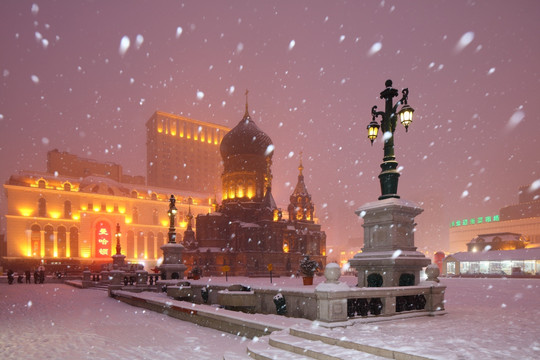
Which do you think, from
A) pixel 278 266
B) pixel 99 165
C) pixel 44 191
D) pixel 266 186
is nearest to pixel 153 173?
pixel 99 165

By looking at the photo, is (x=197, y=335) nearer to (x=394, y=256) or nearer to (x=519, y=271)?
(x=394, y=256)

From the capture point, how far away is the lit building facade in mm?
62094

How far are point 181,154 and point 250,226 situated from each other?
9092 cm

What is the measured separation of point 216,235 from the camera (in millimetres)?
55312

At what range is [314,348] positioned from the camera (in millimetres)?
6672

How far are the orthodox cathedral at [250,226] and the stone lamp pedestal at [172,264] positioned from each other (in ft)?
89.1

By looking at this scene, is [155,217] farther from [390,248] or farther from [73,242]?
[390,248]

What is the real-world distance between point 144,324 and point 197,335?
2.64 meters

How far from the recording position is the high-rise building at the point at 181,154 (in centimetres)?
13388

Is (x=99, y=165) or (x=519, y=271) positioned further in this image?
(x=99, y=165)

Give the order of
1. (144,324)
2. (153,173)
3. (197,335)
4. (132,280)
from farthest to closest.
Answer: (153,173), (132,280), (144,324), (197,335)

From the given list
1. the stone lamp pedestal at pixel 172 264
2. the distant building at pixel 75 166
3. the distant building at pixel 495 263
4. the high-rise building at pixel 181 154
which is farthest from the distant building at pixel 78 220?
the high-rise building at pixel 181 154

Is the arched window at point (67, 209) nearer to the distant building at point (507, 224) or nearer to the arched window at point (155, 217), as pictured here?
the arched window at point (155, 217)

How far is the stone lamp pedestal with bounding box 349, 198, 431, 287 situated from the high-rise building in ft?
403
